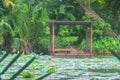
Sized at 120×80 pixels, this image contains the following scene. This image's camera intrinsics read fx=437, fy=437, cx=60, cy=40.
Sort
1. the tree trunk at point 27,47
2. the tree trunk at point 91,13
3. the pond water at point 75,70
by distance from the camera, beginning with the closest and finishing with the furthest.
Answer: the pond water at point 75,70, the tree trunk at point 27,47, the tree trunk at point 91,13

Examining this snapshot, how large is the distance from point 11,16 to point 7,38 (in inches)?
44.9

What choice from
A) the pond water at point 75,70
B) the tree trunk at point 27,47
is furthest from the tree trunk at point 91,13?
Result: the pond water at point 75,70

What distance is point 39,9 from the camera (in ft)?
67.0

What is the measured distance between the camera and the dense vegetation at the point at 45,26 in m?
20.4

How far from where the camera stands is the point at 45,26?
21.1 m

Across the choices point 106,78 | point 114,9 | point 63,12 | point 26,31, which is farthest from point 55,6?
point 114,9

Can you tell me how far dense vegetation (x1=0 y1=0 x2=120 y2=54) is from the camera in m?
20.4

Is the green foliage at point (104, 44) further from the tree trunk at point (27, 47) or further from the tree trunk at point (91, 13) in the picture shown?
the tree trunk at point (27, 47)

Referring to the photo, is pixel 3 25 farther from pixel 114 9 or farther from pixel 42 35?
pixel 114 9

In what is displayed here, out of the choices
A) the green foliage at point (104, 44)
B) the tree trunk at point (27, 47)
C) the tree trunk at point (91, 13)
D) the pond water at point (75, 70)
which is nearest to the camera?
the pond water at point (75, 70)

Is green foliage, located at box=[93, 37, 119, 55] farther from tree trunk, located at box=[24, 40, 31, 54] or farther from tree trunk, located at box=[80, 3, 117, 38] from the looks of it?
tree trunk, located at box=[24, 40, 31, 54]

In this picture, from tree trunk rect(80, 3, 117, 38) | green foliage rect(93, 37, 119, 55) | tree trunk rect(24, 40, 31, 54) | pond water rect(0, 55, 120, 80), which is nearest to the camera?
pond water rect(0, 55, 120, 80)

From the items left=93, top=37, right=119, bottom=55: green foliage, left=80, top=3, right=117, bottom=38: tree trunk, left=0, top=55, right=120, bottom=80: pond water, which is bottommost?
left=93, top=37, right=119, bottom=55: green foliage

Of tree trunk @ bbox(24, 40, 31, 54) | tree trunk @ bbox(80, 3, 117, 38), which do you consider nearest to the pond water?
tree trunk @ bbox(24, 40, 31, 54)
